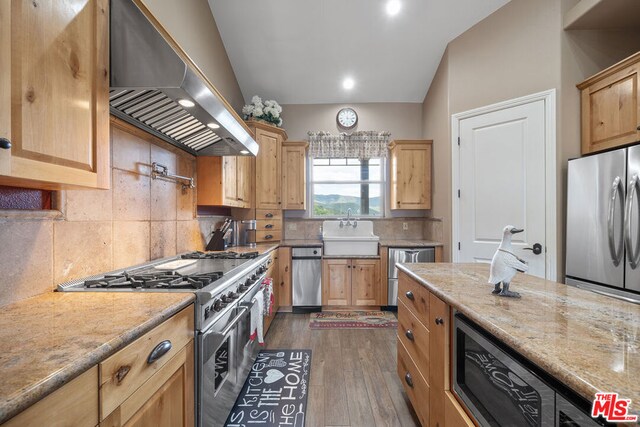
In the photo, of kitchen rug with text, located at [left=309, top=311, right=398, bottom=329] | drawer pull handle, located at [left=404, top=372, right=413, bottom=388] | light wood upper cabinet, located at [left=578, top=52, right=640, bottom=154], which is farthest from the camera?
kitchen rug with text, located at [left=309, top=311, right=398, bottom=329]

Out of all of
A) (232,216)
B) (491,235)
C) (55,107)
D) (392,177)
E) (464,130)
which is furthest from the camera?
(392,177)

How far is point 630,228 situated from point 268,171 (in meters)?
3.27

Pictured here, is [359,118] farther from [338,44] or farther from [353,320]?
[353,320]

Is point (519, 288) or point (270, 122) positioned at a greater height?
point (270, 122)

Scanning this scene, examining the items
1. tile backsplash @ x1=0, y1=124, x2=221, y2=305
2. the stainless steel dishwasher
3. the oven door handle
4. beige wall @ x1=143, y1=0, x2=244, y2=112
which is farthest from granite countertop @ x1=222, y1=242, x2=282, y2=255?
beige wall @ x1=143, y1=0, x2=244, y2=112

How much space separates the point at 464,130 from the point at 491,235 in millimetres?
1157

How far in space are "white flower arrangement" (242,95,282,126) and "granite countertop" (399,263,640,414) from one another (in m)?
2.98

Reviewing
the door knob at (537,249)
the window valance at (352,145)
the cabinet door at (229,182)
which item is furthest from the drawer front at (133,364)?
the window valance at (352,145)

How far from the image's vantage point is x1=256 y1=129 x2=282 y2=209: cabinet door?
3.52m

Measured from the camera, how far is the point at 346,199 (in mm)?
4270

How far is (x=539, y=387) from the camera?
693 millimetres

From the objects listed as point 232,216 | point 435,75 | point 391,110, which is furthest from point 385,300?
point 435,75

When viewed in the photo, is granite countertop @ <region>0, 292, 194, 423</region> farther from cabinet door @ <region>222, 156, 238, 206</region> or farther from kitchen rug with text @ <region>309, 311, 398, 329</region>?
kitchen rug with text @ <region>309, 311, 398, 329</region>

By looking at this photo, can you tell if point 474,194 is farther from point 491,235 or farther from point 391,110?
point 391,110
